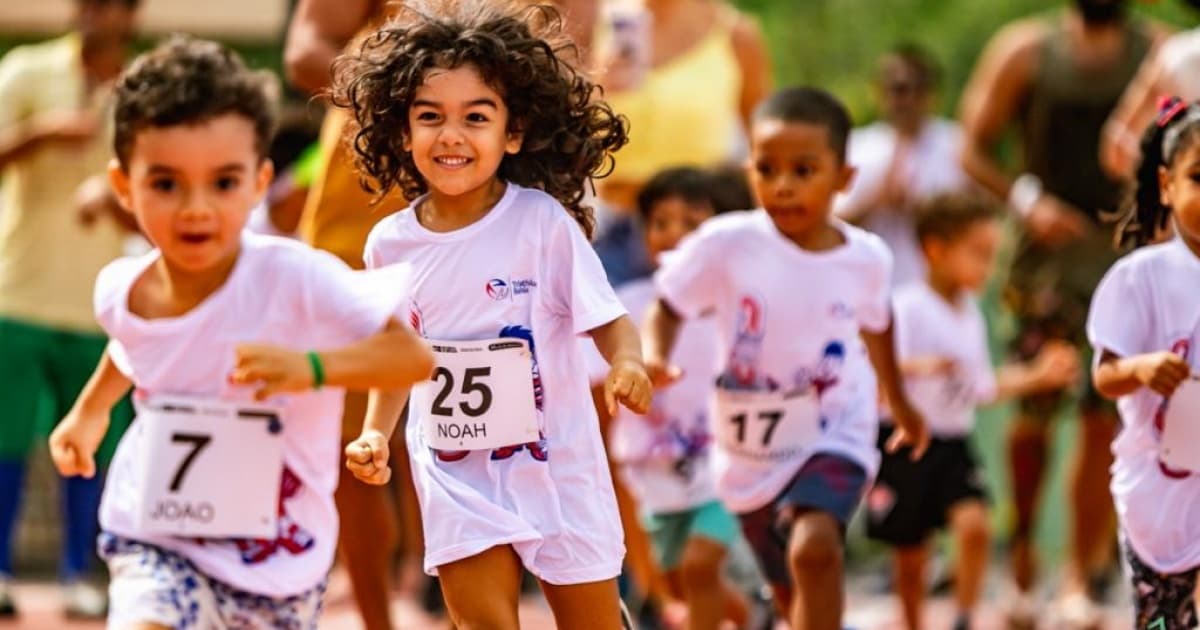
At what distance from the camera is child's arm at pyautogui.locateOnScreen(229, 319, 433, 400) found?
4.88 metres

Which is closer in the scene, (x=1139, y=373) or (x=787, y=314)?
(x=1139, y=373)

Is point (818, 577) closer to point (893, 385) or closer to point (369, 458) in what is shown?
point (893, 385)

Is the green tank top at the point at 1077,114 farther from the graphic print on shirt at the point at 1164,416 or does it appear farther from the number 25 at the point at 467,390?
the number 25 at the point at 467,390

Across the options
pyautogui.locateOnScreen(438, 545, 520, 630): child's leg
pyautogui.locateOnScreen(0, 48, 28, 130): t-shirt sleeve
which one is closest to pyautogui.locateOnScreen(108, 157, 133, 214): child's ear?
pyautogui.locateOnScreen(438, 545, 520, 630): child's leg

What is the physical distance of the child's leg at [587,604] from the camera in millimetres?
5418

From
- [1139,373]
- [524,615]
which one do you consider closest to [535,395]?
[1139,373]

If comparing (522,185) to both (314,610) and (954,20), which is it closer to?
(314,610)

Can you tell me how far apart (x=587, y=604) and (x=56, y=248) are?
4.90m

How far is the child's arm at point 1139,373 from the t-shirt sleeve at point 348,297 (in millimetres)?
1776

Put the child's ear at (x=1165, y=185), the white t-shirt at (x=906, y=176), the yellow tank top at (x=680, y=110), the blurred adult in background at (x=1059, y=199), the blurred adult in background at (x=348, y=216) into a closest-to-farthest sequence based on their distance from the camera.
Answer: the child's ear at (x=1165, y=185) < the blurred adult in background at (x=348, y=216) < the yellow tank top at (x=680, y=110) < the blurred adult in background at (x=1059, y=199) < the white t-shirt at (x=906, y=176)

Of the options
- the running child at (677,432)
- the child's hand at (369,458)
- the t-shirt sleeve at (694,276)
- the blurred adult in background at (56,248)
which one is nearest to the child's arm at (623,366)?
the child's hand at (369,458)

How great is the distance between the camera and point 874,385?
720 cm

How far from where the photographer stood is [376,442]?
526 centimetres

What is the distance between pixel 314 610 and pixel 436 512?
56cm
